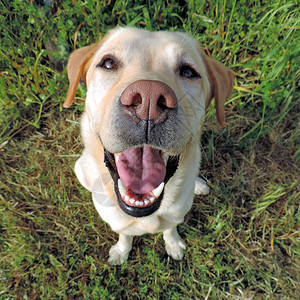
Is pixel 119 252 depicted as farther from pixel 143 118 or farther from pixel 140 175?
pixel 143 118

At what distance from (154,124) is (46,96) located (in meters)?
2.46

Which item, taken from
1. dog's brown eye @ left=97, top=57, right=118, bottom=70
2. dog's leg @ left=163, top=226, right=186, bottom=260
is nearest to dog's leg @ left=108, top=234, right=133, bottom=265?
dog's leg @ left=163, top=226, right=186, bottom=260

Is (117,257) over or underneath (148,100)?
underneath

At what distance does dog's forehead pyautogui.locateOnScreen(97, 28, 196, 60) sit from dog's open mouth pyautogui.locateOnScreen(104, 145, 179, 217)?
69cm

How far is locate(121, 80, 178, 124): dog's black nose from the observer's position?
1.28 meters

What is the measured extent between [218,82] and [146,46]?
0.67 metres

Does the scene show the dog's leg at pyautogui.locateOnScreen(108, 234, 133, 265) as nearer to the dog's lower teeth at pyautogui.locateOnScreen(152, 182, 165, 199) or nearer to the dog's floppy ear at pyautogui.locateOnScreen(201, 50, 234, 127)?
the dog's lower teeth at pyautogui.locateOnScreen(152, 182, 165, 199)

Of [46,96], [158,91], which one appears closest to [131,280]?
[158,91]

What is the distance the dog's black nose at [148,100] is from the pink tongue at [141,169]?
1.64ft

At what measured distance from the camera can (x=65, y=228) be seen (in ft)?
9.61

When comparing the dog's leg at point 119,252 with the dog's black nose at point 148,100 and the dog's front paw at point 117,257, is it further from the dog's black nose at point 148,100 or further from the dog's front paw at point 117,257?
the dog's black nose at point 148,100

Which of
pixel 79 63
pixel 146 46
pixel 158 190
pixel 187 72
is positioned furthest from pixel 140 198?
pixel 79 63

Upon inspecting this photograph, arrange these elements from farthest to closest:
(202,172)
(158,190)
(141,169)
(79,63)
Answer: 1. (202,172)
2. (79,63)
3. (141,169)
4. (158,190)

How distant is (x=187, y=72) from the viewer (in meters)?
1.90
